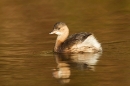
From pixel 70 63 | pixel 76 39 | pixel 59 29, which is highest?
pixel 59 29

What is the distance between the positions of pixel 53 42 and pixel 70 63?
136 inches

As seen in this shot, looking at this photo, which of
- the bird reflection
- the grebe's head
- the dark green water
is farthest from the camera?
the grebe's head

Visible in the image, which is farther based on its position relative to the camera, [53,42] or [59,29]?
[53,42]

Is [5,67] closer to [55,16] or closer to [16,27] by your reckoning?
[16,27]

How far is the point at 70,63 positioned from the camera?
1319 centimetres

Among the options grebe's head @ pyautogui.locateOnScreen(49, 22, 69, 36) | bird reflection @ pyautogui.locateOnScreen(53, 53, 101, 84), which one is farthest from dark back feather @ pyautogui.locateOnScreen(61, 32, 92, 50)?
grebe's head @ pyautogui.locateOnScreen(49, 22, 69, 36)

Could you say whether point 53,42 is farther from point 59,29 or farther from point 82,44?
point 82,44

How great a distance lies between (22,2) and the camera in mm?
25578

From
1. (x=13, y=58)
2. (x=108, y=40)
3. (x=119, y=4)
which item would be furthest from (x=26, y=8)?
(x=13, y=58)

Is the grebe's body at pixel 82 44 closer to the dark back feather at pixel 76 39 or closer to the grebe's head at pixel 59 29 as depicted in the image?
the dark back feather at pixel 76 39

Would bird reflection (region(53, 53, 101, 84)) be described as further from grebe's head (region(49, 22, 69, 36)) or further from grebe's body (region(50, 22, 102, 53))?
grebe's head (region(49, 22, 69, 36))

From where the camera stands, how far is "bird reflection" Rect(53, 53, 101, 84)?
12.1 metres

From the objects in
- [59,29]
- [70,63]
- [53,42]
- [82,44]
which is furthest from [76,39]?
[53,42]

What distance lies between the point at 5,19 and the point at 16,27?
2.33 meters
